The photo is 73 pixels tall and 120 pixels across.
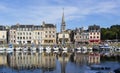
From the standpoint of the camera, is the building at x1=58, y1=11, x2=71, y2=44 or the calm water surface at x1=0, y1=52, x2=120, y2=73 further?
the building at x1=58, y1=11, x2=71, y2=44

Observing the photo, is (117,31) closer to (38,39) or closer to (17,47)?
(38,39)

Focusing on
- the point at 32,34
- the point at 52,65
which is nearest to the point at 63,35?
the point at 32,34

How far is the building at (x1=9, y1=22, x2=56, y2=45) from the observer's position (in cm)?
14688

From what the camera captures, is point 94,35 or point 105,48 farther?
point 94,35

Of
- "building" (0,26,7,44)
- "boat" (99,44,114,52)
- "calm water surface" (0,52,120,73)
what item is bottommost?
"calm water surface" (0,52,120,73)

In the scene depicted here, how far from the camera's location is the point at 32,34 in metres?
148

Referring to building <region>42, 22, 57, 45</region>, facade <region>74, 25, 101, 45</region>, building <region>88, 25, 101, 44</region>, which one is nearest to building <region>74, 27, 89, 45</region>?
facade <region>74, 25, 101, 45</region>

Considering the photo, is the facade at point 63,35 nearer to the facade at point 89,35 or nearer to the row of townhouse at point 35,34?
the row of townhouse at point 35,34

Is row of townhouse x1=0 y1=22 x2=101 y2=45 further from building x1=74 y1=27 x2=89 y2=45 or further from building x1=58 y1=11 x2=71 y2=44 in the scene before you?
building x1=58 y1=11 x2=71 y2=44

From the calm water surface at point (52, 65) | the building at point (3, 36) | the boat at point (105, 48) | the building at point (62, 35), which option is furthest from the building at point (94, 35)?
the calm water surface at point (52, 65)

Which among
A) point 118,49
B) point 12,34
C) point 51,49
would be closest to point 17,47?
point 51,49

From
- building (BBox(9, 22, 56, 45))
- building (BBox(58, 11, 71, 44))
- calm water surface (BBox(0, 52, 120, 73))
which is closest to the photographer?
calm water surface (BBox(0, 52, 120, 73))

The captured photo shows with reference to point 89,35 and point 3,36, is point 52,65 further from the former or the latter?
point 89,35

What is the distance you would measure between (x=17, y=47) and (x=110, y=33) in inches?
1871
